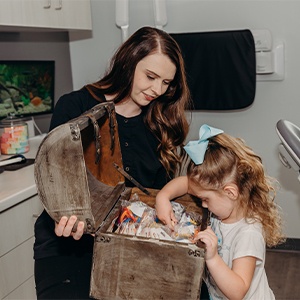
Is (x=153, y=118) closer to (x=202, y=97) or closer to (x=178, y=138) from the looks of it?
(x=178, y=138)

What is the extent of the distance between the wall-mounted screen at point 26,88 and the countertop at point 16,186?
49 centimetres

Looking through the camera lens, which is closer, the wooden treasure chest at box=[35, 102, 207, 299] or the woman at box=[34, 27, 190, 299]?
the wooden treasure chest at box=[35, 102, 207, 299]

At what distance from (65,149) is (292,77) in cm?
170

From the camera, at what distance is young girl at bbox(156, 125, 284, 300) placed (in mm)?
1119

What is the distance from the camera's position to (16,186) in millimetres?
1589

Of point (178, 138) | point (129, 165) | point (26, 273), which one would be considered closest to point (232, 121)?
point (178, 138)

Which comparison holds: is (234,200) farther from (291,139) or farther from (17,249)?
(17,249)

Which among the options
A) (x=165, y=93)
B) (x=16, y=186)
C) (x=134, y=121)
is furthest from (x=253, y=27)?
(x=16, y=186)

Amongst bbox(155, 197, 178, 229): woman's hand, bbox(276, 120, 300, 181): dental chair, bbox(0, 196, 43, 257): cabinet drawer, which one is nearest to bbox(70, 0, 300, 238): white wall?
bbox(276, 120, 300, 181): dental chair

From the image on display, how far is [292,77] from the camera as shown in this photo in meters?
2.27

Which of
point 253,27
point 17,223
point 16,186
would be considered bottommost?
point 17,223

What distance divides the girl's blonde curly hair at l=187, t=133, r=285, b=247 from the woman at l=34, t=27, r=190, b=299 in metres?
0.30

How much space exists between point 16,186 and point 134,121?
0.53 m

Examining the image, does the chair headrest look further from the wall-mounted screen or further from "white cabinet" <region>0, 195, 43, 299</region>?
the wall-mounted screen
